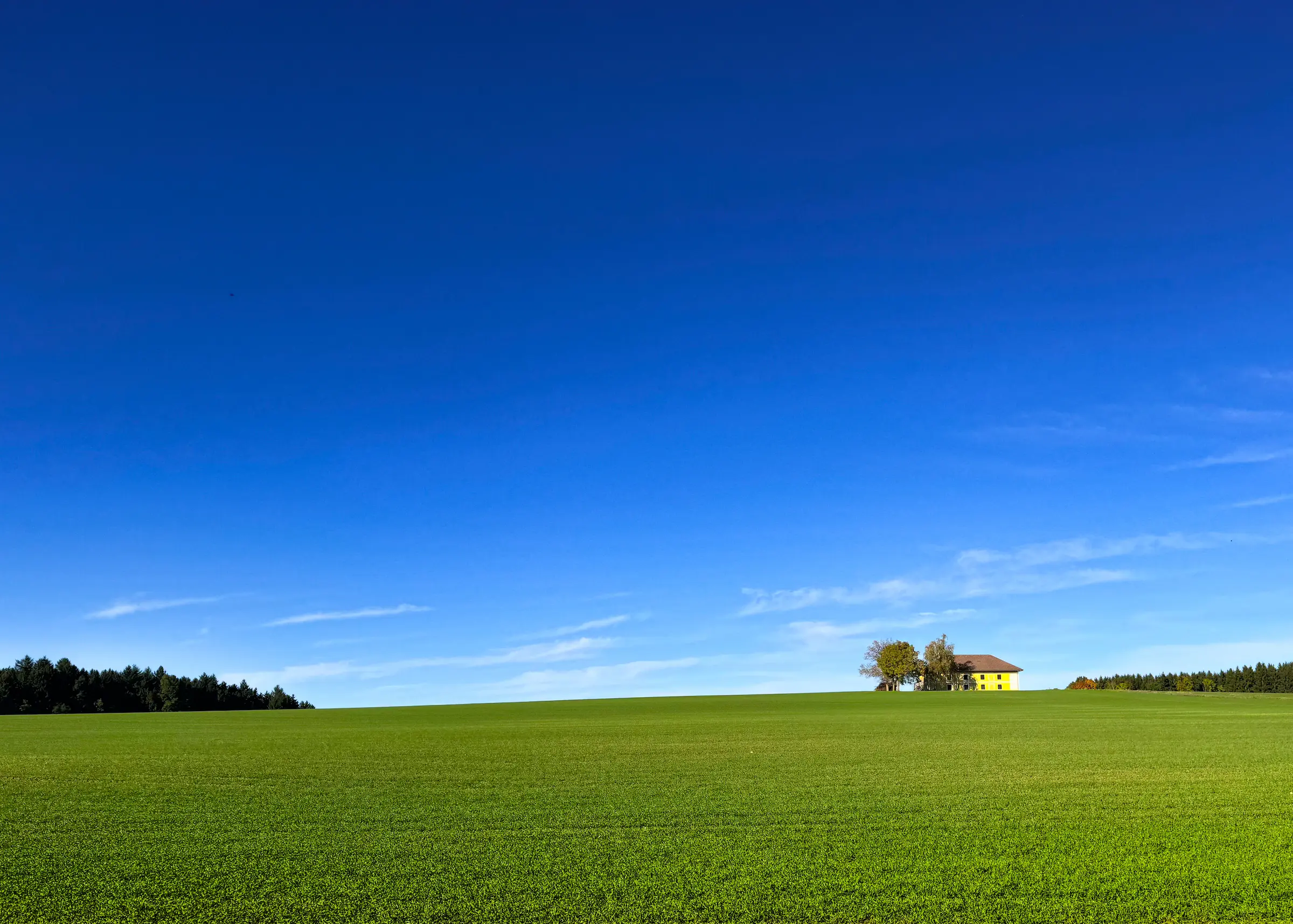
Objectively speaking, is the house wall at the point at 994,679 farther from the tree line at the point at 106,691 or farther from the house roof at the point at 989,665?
the tree line at the point at 106,691

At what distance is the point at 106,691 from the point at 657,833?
7224 cm

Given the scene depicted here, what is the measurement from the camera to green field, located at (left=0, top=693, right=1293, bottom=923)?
22.2 feet

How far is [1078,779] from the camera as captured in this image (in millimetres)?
13383

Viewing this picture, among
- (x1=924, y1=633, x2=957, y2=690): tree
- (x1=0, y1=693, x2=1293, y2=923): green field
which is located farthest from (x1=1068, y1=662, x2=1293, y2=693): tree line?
(x1=0, y1=693, x2=1293, y2=923): green field

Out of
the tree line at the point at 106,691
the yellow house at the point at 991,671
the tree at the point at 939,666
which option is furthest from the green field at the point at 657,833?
the yellow house at the point at 991,671

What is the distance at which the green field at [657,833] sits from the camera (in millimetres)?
6754

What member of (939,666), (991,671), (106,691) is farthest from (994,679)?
(106,691)

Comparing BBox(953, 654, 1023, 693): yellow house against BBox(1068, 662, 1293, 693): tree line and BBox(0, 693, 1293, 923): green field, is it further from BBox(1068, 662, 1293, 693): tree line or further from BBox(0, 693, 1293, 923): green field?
BBox(0, 693, 1293, 923): green field

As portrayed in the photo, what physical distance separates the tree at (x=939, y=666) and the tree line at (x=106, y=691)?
228ft

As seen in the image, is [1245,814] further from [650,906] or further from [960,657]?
[960,657]

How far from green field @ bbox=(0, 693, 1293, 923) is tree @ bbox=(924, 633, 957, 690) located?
8420cm

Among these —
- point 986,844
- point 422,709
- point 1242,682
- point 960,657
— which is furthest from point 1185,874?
point 960,657

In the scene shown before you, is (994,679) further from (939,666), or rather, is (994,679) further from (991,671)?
(939,666)

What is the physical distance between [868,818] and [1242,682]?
8615 centimetres
